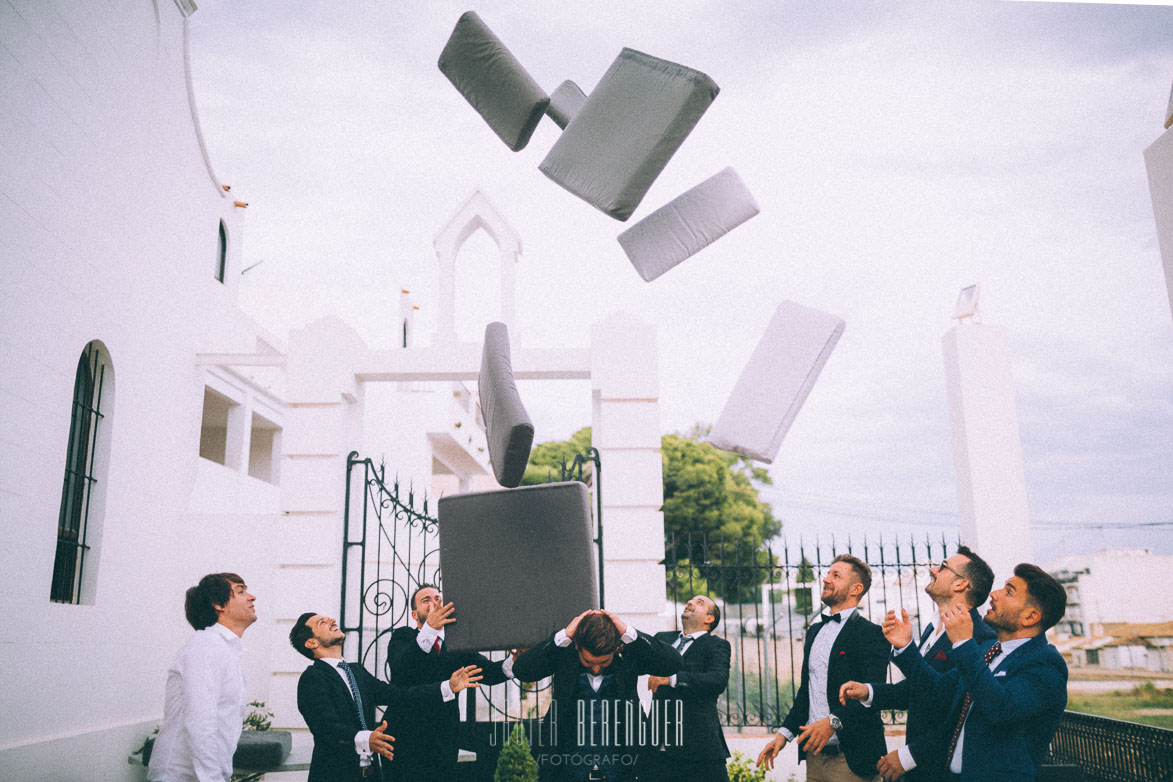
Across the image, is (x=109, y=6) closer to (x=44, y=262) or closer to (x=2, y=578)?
(x=44, y=262)

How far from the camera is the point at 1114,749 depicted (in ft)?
18.6

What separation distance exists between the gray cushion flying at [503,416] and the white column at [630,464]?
234cm

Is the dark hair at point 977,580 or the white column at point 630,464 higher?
the white column at point 630,464

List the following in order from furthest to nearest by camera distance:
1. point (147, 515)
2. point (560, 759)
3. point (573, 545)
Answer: point (147, 515) → point (560, 759) → point (573, 545)

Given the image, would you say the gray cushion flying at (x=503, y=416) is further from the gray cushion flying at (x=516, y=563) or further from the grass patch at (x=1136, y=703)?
the grass patch at (x=1136, y=703)

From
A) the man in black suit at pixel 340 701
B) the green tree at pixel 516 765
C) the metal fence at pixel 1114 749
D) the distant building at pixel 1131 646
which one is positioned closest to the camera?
the man in black suit at pixel 340 701

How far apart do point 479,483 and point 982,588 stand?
60.9 feet

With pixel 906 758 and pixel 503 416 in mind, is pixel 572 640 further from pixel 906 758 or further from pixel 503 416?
pixel 906 758

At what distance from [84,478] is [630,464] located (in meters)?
3.25

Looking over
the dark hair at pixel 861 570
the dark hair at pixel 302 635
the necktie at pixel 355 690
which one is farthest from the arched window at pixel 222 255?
the dark hair at pixel 861 570

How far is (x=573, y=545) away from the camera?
9.96 ft

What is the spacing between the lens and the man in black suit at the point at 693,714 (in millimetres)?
3824

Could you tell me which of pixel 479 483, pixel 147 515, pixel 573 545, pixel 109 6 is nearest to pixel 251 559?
pixel 147 515

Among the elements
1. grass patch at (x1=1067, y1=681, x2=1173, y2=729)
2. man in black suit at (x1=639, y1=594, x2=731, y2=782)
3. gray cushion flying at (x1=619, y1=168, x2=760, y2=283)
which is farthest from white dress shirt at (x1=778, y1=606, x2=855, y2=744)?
grass patch at (x1=1067, y1=681, x2=1173, y2=729)
